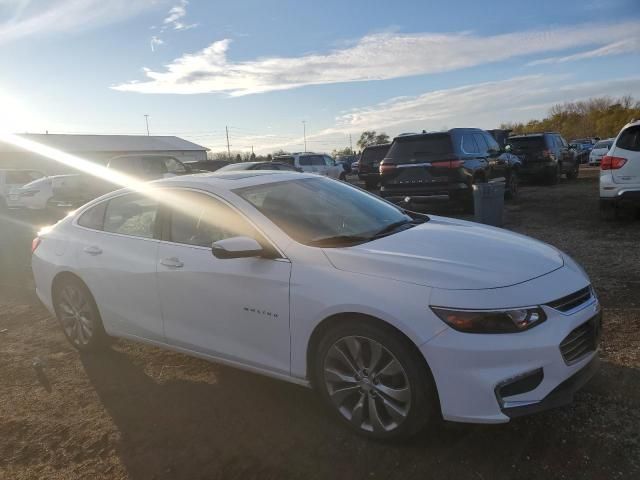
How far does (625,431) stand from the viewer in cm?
291

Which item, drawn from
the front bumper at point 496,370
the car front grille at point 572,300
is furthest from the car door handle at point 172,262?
the car front grille at point 572,300

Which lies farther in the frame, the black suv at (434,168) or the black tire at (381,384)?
the black suv at (434,168)

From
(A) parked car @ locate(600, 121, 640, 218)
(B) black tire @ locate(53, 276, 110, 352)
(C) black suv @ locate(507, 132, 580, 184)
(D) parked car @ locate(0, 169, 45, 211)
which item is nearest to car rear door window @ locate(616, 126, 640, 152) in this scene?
(A) parked car @ locate(600, 121, 640, 218)

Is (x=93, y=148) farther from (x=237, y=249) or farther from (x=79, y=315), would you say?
(x=237, y=249)

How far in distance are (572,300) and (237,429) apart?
2151 millimetres

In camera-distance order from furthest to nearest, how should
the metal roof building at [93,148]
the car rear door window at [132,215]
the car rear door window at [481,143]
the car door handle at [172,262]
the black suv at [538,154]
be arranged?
the metal roof building at [93,148], the black suv at [538,154], the car rear door window at [481,143], the car rear door window at [132,215], the car door handle at [172,262]

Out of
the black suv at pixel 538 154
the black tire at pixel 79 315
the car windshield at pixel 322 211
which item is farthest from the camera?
the black suv at pixel 538 154

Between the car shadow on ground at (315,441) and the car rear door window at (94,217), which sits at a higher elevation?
the car rear door window at (94,217)

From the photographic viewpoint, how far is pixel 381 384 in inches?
114

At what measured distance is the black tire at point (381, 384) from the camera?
2.73m

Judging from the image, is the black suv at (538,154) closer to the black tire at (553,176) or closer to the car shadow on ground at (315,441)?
the black tire at (553,176)

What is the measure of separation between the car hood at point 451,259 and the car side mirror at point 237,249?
447mm

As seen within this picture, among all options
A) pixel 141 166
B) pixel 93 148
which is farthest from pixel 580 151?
pixel 93 148

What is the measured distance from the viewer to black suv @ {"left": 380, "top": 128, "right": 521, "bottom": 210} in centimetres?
998
